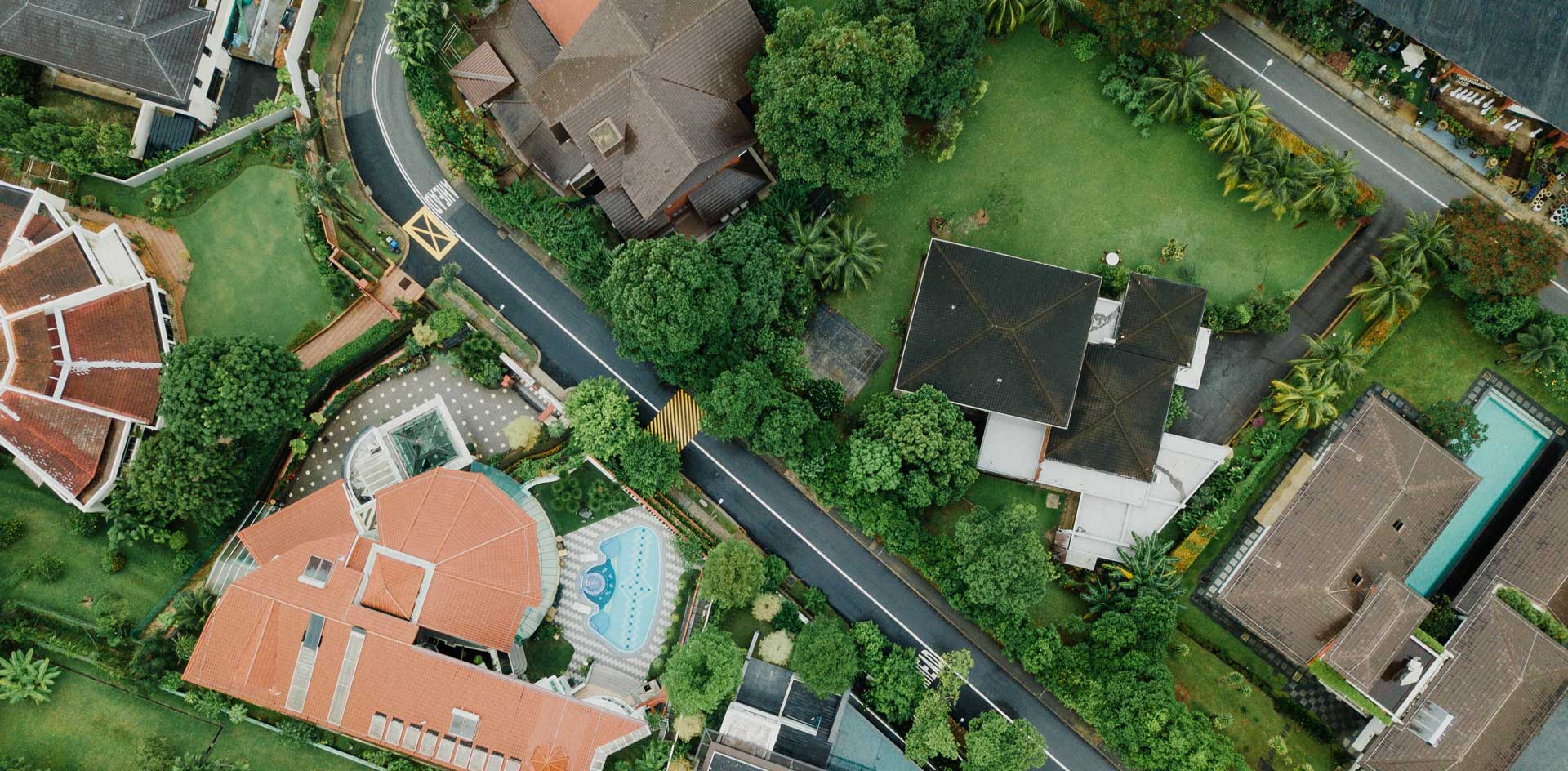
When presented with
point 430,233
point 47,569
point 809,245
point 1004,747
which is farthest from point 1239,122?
point 47,569

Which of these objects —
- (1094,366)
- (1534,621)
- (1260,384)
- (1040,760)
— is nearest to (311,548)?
(1040,760)

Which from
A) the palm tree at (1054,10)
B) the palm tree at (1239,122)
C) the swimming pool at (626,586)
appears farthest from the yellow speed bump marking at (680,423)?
the palm tree at (1239,122)

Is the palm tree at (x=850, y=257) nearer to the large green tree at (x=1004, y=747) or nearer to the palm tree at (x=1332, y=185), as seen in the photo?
the palm tree at (x=1332, y=185)

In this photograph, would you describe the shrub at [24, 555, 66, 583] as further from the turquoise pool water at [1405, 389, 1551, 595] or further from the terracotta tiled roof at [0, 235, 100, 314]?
the turquoise pool water at [1405, 389, 1551, 595]

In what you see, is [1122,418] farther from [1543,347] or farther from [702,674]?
[702,674]

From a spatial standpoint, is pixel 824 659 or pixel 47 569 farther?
pixel 47 569

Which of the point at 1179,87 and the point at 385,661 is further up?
the point at 1179,87

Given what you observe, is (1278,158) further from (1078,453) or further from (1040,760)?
(1040,760)
